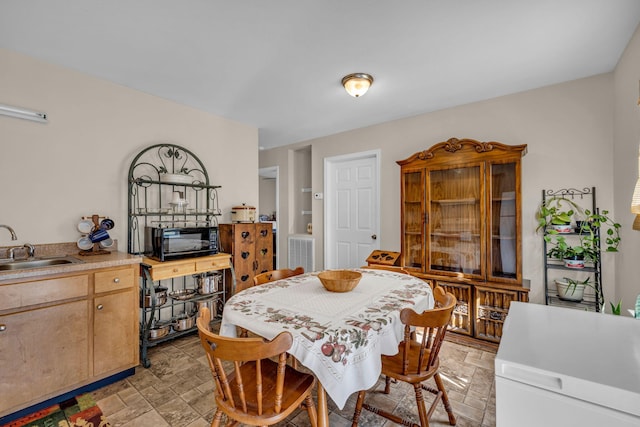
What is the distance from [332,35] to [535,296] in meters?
3.04

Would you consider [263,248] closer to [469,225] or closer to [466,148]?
[469,225]

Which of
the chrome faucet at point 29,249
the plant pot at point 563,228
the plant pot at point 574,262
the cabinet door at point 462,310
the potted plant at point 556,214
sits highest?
the potted plant at point 556,214

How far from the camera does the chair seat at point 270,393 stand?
1.21 meters

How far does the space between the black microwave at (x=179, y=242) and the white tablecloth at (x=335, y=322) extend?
1.24 meters

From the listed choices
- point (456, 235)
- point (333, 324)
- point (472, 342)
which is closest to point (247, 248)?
point (333, 324)

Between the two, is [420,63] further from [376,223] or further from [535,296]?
[535,296]

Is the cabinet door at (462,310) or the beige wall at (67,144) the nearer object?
the beige wall at (67,144)

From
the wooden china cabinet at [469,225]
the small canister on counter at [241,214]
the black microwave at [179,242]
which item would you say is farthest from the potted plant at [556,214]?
the black microwave at [179,242]

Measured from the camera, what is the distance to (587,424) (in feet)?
2.66

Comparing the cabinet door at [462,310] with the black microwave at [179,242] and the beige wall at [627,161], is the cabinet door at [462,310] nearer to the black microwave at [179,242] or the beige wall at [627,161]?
the beige wall at [627,161]

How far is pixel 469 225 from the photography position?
301 centimetres

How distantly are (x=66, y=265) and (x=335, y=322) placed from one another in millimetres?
1901

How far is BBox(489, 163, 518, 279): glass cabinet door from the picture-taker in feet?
9.08

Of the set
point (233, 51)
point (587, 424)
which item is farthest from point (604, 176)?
point (233, 51)
